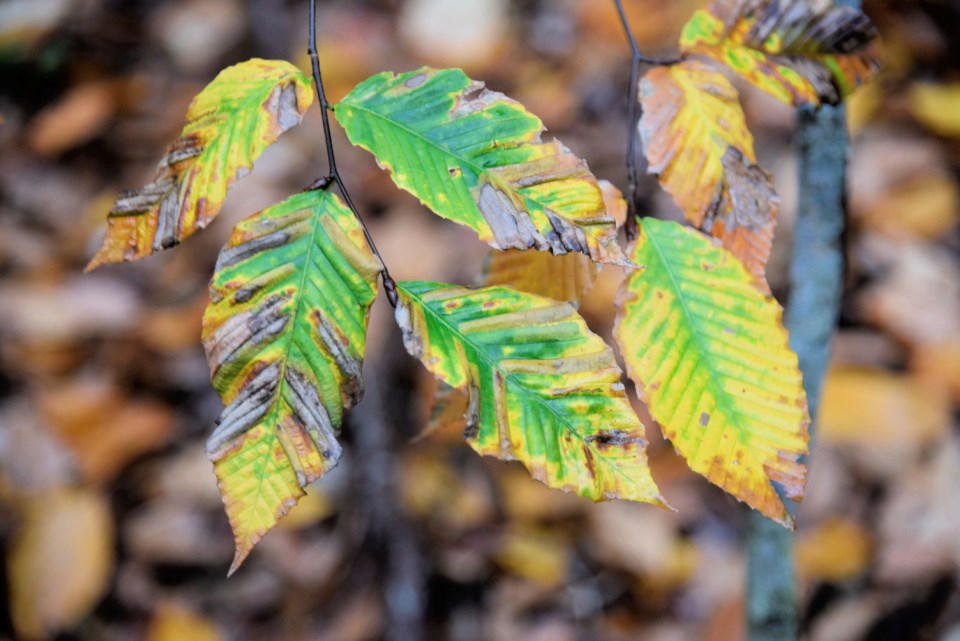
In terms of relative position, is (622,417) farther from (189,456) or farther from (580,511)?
(189,456)

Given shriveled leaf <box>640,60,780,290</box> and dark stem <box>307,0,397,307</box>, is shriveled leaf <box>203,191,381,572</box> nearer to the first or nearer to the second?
dark stem <box>307,0,397,307</box>

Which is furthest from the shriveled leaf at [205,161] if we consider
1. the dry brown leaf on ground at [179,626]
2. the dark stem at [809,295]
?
the dry brown leaf on ground at [179,626]

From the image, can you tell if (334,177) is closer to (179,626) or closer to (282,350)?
(282,350)

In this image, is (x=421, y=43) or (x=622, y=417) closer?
(x=622, y=417)

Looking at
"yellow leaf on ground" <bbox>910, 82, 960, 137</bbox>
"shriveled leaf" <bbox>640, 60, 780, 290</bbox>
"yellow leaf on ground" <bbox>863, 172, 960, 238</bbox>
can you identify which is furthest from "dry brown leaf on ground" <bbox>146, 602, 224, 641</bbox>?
"yellow leaf on ground" <bbox>910, 82, 960, 137</bbox>

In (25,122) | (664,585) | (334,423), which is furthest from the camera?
(25,122)

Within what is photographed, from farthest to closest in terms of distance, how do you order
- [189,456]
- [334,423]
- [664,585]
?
[189,456], [664,585], [334,423]

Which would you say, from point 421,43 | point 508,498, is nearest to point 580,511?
point 508,498
